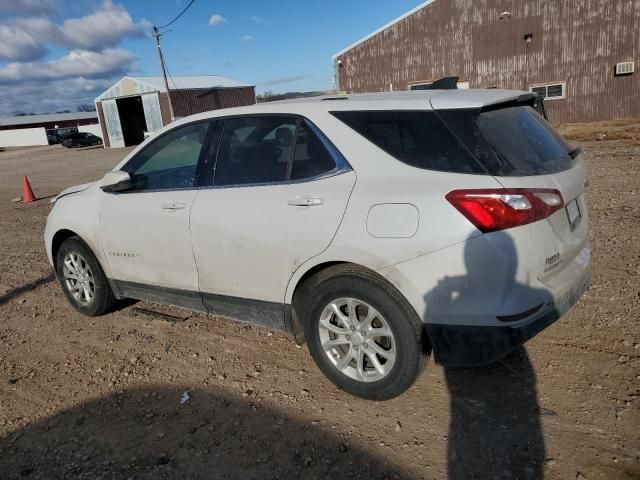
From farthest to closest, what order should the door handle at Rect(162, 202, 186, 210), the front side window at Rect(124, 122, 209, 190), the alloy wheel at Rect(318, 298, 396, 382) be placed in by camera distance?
the front side window at Rect(124, 122, 209, 190) → the door handle at Rect(162, 202, 186, 210) → the alloy wheel at Rect(318, 298, 396, 382)

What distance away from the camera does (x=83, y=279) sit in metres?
4.69

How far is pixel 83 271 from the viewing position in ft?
15.3

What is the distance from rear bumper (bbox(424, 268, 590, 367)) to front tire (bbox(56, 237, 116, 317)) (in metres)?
3.08

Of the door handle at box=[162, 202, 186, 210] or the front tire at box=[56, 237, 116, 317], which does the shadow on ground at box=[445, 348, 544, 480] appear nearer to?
the door handle at box=[162, 202, 186, 210]

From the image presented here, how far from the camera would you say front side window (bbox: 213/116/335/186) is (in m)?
3.24

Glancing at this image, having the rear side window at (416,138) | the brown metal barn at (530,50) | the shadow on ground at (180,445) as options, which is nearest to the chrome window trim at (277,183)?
the rear side window at (416,138)

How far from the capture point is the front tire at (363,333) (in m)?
2.86

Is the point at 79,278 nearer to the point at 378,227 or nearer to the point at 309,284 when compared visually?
the point at 309,284

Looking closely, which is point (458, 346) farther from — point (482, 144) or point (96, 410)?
point (96, 410)

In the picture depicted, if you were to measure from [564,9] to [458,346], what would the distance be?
871 inches

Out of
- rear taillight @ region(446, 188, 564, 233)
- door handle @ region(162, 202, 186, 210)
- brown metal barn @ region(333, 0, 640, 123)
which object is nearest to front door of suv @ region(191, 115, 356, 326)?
door handle @ region(162, 202, 186, 210)

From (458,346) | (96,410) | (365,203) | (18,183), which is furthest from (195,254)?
(18,183)

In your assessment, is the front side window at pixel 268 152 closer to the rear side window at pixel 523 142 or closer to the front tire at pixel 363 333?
the front tire at pixel 363 333

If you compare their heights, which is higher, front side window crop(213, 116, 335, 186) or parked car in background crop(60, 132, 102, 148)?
parked car in background crop(60, 132, 102, 148)
